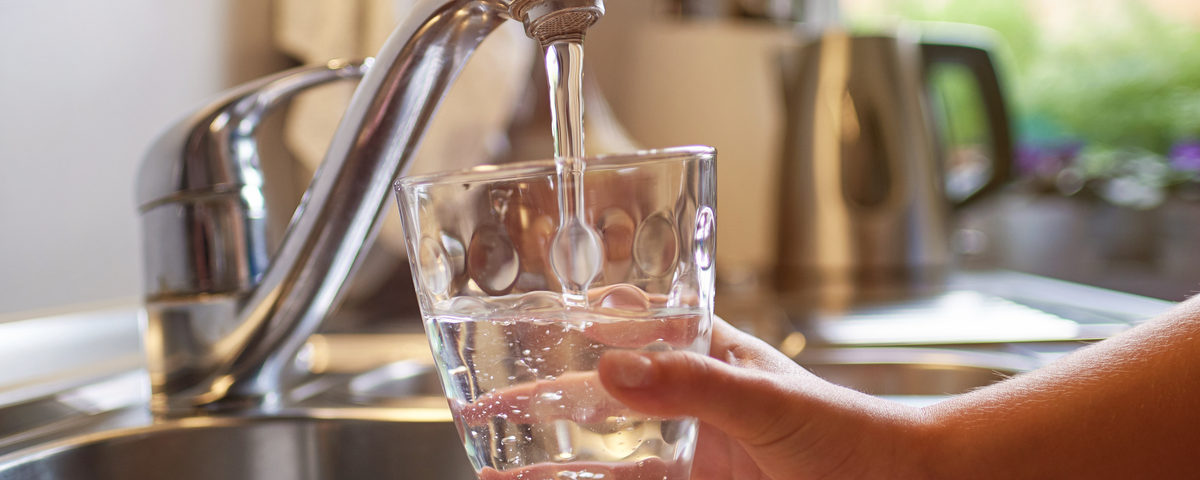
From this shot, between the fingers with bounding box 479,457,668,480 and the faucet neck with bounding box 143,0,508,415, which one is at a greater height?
the faucet neck with bounding box 143,0,508,415

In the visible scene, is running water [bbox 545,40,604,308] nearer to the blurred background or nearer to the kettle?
the blurred background

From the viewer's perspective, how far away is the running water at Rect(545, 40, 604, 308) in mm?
292

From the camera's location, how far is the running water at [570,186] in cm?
29

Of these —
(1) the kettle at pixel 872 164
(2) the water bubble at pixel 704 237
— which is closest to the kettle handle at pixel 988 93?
(1) the kettle at pixel 872 164

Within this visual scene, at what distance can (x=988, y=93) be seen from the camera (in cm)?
123

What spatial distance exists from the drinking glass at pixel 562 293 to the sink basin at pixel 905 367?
0.36m

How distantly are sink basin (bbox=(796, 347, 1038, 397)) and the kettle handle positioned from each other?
61 cm

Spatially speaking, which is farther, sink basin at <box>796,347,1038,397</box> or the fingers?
sink basin at <box>796,347,1038,397</box>

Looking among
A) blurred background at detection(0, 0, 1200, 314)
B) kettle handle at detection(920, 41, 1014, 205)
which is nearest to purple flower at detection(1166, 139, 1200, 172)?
blurred background at detection(0, 0, 1200, 314)

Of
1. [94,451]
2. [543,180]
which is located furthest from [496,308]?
[94,451]

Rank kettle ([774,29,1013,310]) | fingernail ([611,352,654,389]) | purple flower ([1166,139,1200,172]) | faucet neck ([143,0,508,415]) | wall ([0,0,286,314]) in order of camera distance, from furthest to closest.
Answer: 1. purple flower ([1166,139,1200,172])
2. kettle ([774,29,1013,310])
3. wall ([0,0,286,314])
4. faucet neck ([143,0,508,415])
5. fingernail ([611,352,654,389])

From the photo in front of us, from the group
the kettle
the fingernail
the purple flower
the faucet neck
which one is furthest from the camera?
the purple flower

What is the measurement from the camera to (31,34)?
0.57 metres

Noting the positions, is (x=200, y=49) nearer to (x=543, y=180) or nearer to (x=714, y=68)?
(x=543, y=180)
